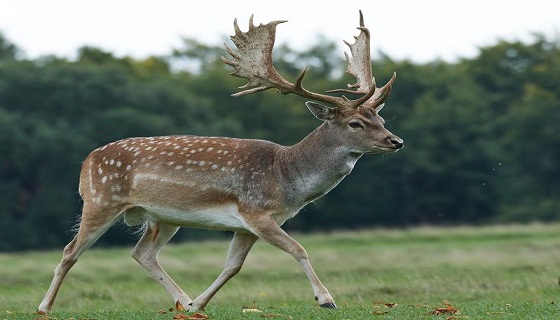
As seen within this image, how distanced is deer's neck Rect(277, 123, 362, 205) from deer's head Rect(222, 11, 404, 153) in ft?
0.39

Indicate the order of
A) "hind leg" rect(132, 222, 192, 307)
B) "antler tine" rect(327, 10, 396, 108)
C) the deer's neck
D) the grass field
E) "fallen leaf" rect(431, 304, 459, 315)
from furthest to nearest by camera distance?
"antler tine" rect(327, 10, 396, 108)
"hind leg" rect(132, 222, 192, 307)
the deer's neck
the grass field
"fallen leaf" rect(431, 304, 459, 315)

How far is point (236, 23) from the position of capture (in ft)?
45.6

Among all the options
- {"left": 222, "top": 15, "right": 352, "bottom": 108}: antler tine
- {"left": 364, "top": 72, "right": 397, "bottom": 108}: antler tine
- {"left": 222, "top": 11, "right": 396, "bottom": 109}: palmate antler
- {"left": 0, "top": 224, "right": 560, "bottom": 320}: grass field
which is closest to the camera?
{"left": 0, "top": 224, "right": 560, "bottom": 320}: grass field

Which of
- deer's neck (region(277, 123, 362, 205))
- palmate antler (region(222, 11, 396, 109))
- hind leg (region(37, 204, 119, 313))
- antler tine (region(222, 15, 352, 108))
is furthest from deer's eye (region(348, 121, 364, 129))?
hind leg (region(37, 204, 119, 313))

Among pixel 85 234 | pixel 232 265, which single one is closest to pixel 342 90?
pixel 232 265

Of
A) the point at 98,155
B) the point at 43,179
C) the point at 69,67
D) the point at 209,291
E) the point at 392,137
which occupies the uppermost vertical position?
the point at 392,137

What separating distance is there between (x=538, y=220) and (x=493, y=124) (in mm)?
9718

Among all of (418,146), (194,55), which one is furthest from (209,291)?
(194,55)

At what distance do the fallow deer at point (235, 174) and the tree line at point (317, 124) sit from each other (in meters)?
41.4

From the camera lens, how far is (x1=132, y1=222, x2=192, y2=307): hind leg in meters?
14.0

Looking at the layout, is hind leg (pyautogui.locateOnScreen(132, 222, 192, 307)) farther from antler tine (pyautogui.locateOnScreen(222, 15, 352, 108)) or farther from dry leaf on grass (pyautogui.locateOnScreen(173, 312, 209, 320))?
dry leaf on grass (pyautogui.locateOnScreen(173, 312, 209, 320))

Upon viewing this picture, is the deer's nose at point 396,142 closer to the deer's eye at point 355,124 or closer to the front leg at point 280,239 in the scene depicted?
the deer's eye at point 355,124

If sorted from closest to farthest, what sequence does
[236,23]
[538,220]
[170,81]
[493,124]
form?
[236,23] → [538,220] → [493,124] → [170,81]

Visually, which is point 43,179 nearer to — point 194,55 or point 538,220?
point 538,220
